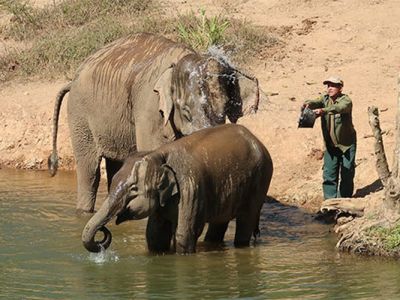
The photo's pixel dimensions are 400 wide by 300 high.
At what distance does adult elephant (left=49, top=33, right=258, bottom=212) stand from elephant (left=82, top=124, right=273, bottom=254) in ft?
1.41

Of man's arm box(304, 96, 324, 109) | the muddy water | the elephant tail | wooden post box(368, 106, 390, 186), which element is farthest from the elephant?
the elephant tail

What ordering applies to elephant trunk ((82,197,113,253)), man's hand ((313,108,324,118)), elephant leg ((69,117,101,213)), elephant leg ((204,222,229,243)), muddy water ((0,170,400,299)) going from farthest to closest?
1. elephant leg ((69,117,101,213))
2. man's hand ((313,108,324,118))
3. elephant leg ((204,222,229,243))
4. elephant trunk ((82,197,113,253))
5. muddy water ((0,170,400,299))

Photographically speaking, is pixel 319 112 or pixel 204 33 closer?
pixel 319 112

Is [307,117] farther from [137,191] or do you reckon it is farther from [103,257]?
[103,257]

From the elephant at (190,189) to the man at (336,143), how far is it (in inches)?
53.0

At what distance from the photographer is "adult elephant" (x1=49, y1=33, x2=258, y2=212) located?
10.9m

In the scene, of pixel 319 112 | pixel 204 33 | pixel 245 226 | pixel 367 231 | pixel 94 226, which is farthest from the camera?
pixel 204 33

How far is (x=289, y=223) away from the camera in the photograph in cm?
1213

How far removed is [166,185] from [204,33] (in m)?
6.55

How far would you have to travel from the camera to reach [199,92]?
10.9 m

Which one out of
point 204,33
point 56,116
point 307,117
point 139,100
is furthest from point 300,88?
point 139,100

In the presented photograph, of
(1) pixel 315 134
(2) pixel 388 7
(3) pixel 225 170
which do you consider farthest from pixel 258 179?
(2) pixel 388 7

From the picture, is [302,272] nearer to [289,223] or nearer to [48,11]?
[289,223]

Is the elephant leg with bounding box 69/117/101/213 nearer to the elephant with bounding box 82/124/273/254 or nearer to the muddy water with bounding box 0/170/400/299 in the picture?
the muddy water with bounding box 0/170/400/299
